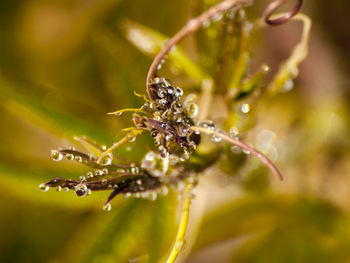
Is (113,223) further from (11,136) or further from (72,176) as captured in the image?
(11,136)

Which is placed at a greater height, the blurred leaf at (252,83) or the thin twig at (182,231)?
the blurred leaf at (252,83)

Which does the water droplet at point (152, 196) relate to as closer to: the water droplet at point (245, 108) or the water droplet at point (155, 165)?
the water droplet at point (155, 165)

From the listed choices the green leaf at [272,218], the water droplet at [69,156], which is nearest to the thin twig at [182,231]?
the water droplet at [69,156]

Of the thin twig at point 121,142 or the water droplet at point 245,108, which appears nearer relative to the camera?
the thin twig at point 121,142

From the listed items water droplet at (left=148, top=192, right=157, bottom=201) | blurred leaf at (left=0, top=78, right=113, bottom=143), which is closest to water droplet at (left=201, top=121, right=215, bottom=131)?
water droplet at (left=148, top=192, right=157, bottom=201)

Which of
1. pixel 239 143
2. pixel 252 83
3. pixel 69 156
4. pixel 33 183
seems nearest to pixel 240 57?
pixel 252 83

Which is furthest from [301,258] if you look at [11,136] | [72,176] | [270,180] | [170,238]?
[11,136]

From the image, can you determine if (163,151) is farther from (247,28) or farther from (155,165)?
(247,28)

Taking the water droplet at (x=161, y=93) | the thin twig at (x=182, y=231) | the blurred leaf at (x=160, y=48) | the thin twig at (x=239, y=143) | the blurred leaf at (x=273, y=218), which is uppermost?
the blurred leaf at (x=160, y=48)
